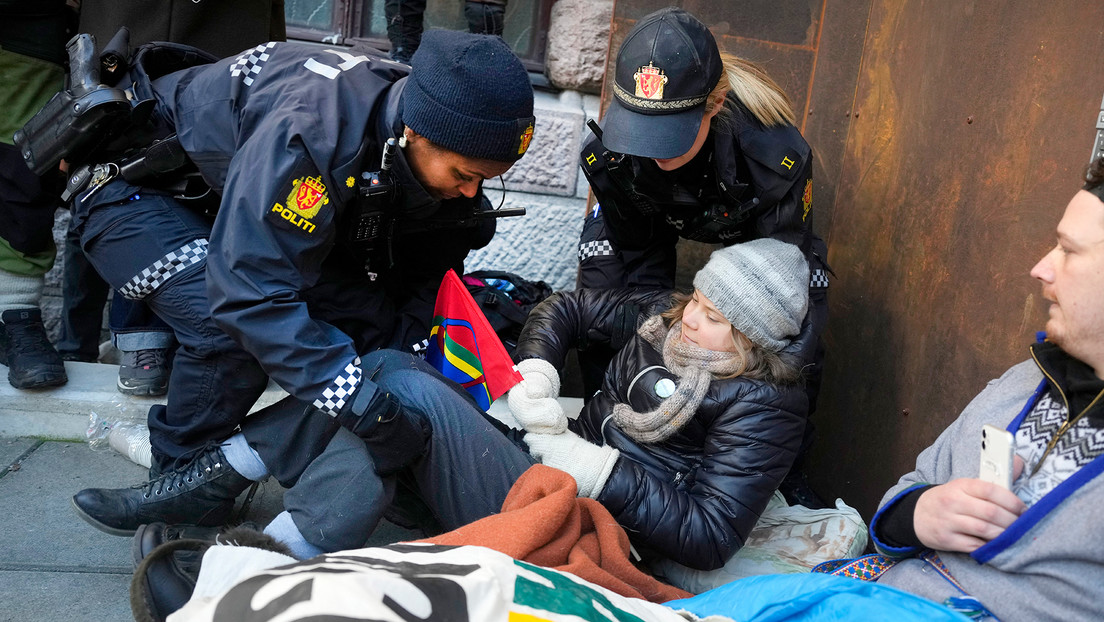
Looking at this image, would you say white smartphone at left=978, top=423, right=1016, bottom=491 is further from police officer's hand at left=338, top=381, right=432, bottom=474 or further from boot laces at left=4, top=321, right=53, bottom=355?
boot laces at left=4, top=321, right=53, bottom=355

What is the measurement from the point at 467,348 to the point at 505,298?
60 cm

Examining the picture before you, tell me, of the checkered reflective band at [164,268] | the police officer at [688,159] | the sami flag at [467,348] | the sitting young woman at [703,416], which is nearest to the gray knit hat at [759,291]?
the sitting young woman at [703,416]

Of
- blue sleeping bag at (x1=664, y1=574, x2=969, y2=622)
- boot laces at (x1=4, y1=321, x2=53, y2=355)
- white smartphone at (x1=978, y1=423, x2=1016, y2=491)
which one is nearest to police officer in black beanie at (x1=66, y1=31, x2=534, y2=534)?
boot laces at (x1=4, y1=321, x2=53, y2=355)

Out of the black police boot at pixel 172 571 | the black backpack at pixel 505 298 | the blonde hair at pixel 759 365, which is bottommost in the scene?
the black police boot at pixel 172 571

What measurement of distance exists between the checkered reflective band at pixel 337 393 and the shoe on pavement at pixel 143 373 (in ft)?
3.84

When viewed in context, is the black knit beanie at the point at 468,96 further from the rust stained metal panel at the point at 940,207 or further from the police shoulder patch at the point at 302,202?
the rust stained metal panel at the point at 940,207

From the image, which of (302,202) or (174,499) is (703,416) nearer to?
(302,202)

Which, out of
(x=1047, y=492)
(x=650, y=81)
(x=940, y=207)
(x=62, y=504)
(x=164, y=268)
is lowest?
(x=62, y=504)

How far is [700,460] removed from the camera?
219 cm

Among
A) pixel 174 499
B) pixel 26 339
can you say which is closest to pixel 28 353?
pixel 26 339

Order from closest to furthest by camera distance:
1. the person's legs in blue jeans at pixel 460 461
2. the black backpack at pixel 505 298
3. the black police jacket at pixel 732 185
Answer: the person's legs in blue jeans at pixel 460 461
the black police jacket at pixel 732 185
the black backpack at pixel 505 298

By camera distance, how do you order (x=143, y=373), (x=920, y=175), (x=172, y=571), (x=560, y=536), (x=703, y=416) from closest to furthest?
(x=560, y=536) < (x=172, y=571) < (x=703, y=416) < (x=920, y=175) < (x=143, y=373)

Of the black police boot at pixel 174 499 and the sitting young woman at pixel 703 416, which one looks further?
the black police boot at pixel 174 499

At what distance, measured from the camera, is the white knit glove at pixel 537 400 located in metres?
2.14
